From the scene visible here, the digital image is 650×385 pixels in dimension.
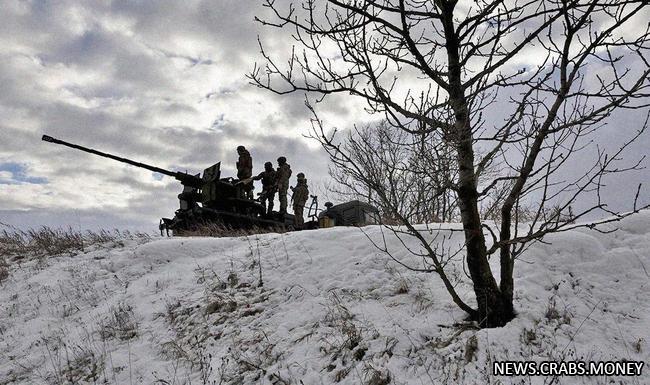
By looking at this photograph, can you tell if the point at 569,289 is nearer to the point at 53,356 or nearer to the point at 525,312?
the point at 525,312

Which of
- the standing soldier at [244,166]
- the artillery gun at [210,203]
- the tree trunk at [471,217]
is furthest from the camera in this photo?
the standing soldier at [244,166]

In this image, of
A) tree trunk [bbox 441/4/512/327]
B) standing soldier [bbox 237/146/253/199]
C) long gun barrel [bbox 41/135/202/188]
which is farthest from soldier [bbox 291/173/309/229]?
tree trunk [bbox 441/4/512/327]

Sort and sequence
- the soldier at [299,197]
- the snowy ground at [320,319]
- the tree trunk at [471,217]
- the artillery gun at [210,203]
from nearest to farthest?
the snowy ground at [320,319], the tree trunk at [471,217], the artillery gun at [210,203], the soldier at [299,197]

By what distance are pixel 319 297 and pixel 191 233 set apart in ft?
22.3

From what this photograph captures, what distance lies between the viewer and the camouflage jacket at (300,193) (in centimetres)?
1398

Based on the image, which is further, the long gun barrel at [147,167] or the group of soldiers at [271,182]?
the group of soldiers at [271,182]

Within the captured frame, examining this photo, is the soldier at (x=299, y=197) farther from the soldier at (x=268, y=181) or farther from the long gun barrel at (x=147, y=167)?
the long gun barrel at (x=147, y=167)

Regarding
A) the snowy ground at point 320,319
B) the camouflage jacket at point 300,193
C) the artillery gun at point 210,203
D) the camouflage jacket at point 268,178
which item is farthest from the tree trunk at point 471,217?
the camouflage jacket at point 300,193

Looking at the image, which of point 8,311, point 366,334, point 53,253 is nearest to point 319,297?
point 366,334

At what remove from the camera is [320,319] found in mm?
4898

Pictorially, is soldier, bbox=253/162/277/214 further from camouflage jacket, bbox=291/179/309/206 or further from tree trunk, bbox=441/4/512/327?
tree trunk, bbox=441/4/512/327

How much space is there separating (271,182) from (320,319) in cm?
883

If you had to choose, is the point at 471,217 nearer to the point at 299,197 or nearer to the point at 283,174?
the point at 283,174

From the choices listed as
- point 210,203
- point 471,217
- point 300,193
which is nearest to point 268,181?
point 300,193
